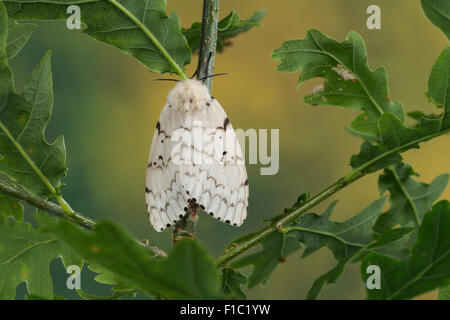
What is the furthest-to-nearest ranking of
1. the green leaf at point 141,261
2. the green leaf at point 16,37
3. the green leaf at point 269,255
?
1. the green leaf at point 269,255
2. the green leaf at point 16,37
3. the green leaf at point 141,261

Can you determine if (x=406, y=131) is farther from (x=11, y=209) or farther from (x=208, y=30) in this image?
(x=11, y=209)

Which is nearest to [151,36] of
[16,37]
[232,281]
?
[16,37]

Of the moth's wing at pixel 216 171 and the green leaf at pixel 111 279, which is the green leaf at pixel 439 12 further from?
the green leaf at pixel 111 279

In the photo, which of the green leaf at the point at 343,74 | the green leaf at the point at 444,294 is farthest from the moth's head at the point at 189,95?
the green leaf at the point at 444,294

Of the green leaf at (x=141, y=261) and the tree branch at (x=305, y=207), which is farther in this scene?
the tree branch at (x=305, y=207)

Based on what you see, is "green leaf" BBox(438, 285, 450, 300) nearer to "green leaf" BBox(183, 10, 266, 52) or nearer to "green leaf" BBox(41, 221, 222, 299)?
"green leaf" BBox(41, 221, 222, 299)
